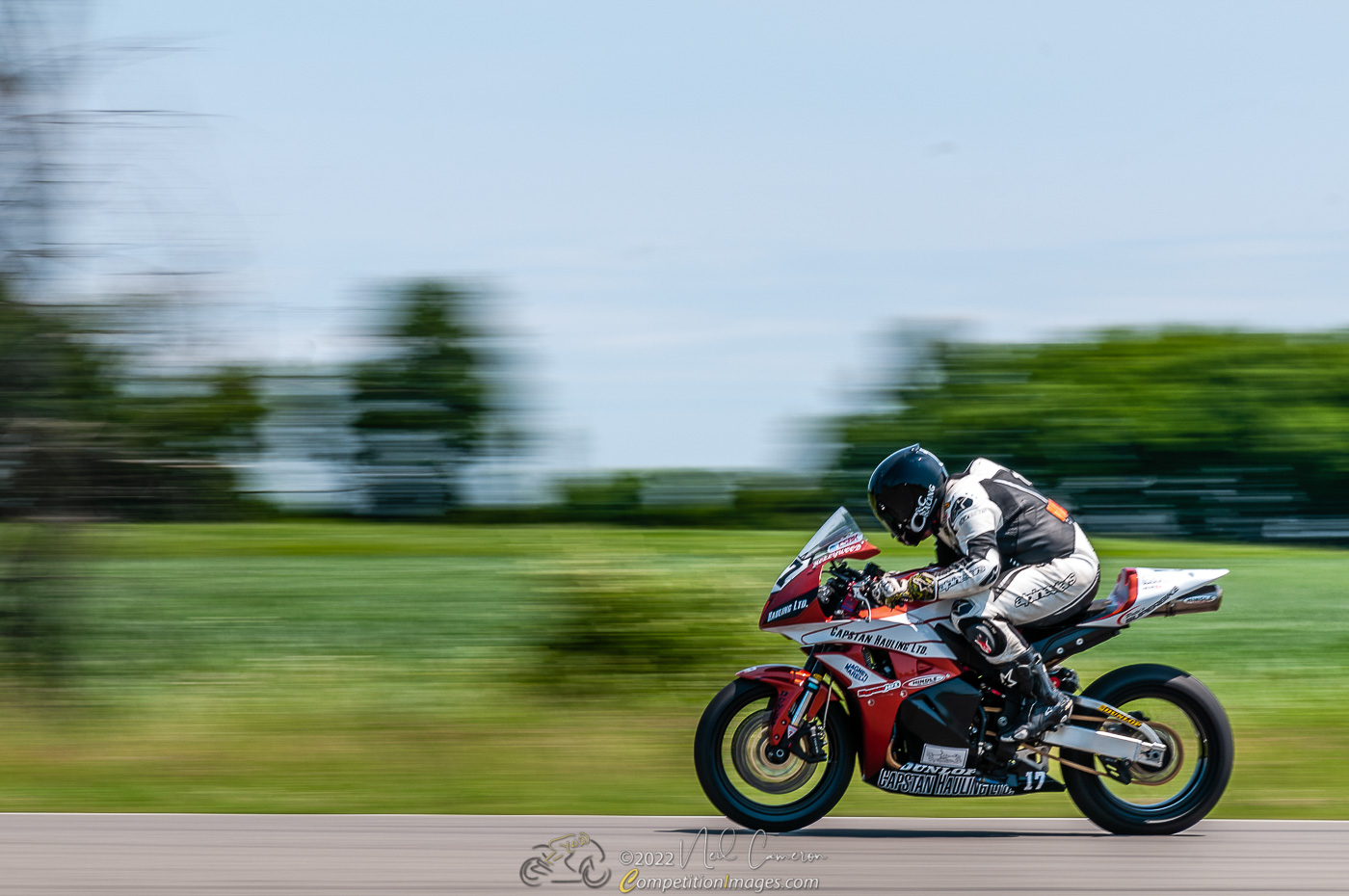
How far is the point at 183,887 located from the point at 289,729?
15.8ft

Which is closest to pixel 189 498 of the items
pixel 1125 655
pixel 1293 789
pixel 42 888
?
pixel 42 888

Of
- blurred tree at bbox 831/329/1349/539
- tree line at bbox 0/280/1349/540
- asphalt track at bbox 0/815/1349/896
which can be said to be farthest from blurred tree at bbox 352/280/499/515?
asphalt track at bbox 0/815/1349/896

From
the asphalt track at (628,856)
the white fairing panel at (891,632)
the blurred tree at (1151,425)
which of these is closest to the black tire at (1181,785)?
the asphalt track at (628,856)

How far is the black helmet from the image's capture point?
666 centimetres

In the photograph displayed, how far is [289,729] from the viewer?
10.2 metres

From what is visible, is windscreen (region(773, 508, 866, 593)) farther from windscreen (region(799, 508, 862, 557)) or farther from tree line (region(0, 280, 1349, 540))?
tree line (region(0, 280, 1349, 540))

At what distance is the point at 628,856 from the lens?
19.6 feet

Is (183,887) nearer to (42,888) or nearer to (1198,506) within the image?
(42,888)

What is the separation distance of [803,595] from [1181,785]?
73.2 inches

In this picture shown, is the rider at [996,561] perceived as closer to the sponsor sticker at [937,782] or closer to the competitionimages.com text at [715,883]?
the sponsor sticker at [937,782]

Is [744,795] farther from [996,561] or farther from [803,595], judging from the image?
[996,561]

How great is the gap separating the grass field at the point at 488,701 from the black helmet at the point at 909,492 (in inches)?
58.2

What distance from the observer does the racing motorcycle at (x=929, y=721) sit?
6484 mm

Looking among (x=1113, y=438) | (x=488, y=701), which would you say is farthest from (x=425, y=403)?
(x=488, y=701)
